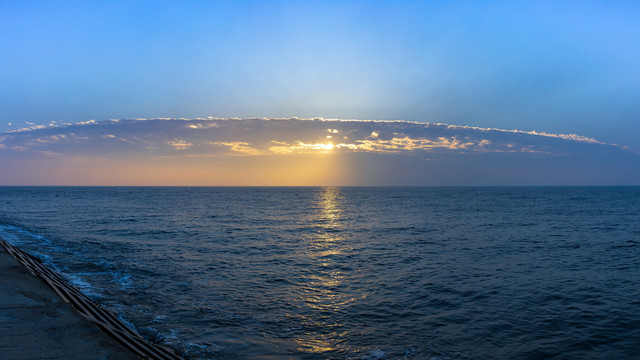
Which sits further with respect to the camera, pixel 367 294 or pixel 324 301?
pixel 367 294

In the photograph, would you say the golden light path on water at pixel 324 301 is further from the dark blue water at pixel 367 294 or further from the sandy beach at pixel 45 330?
the sandy beach at pixel 45 330

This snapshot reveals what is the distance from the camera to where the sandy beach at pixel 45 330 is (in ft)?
23.2

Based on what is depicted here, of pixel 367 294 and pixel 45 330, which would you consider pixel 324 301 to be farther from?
pixel 45 330

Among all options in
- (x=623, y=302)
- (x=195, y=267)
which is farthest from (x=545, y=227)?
(x=195, y=267)

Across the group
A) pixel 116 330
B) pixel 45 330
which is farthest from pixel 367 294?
pixel 45 330

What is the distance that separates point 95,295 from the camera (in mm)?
14258

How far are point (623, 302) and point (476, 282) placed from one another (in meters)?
5.46

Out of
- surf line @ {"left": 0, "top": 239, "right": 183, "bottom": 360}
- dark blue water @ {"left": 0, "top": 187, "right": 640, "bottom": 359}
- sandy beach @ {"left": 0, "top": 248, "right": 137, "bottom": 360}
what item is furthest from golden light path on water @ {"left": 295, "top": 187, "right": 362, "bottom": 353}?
sandy beach @ {"left": 0, "top": 248, "right": 137, "bottom": 360}

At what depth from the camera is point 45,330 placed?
8156mm

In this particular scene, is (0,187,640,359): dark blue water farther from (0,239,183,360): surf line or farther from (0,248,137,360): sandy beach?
(0,248,137,360): sandy beach

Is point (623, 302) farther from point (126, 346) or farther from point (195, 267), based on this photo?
point (195, 267)

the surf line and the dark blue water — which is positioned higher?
the surf line

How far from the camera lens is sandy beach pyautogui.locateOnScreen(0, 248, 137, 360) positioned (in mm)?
7066

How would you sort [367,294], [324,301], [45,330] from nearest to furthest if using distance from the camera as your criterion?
[45,330] < [324,301] < [367,294]
